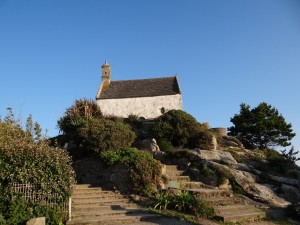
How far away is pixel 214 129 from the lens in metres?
23.2

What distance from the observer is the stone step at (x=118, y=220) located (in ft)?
29.3

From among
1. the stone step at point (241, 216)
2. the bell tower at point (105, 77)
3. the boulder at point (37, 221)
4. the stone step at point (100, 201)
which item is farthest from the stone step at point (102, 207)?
the bell tower at point (105, 77)

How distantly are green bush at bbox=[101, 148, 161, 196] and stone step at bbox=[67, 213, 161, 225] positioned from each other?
2021 mm

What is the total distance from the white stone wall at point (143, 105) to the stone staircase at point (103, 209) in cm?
1924

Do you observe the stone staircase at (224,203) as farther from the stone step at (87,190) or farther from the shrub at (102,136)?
the stone step at (87,190)

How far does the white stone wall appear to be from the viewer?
31094mm

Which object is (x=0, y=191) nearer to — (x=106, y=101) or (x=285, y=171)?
(x=285, y=171)

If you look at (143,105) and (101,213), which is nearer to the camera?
(101,213)

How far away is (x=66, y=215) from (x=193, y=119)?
37.7 ft

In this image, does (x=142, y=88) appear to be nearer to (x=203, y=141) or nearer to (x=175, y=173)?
(x=203, y=141)

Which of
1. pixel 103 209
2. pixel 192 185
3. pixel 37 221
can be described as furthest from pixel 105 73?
pixel 37 221

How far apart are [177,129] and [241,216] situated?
855cm

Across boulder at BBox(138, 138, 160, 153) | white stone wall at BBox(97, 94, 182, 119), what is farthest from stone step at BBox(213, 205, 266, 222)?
white stone wall at BBox(97, 94, 182, 119)

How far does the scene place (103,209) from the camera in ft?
33.7
